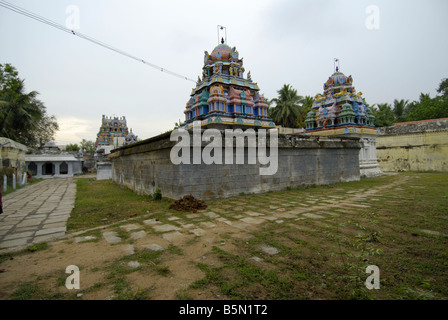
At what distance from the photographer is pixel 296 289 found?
1.88 metres

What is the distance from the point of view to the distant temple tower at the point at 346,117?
14078 mm

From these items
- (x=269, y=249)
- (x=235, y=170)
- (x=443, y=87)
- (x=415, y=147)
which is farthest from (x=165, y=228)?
(x=443, y=87)

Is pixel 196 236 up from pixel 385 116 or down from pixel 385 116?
down

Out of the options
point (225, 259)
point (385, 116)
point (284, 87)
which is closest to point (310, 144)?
point (225, 259)

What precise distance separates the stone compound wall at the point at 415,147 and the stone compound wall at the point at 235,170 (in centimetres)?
1189

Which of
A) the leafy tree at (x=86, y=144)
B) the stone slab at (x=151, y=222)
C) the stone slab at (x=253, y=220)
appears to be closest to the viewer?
the stone slab at (x=253, y=220)

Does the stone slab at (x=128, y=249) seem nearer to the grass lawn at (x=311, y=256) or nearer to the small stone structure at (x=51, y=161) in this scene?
the grass lawn at (x=311, y=256)

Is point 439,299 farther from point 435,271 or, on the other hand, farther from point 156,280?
point 156,280

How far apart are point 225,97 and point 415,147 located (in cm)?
1653

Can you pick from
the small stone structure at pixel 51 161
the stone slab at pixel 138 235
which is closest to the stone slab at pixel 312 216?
the stone slab at pixel 138 235

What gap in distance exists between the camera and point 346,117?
14.3 meters

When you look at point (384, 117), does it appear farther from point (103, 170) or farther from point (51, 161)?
point (51, 161)

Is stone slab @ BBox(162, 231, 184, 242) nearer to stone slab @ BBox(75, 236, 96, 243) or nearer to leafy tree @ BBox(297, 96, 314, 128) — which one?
stone slab @ BBox(75, 236, 96, 243)
